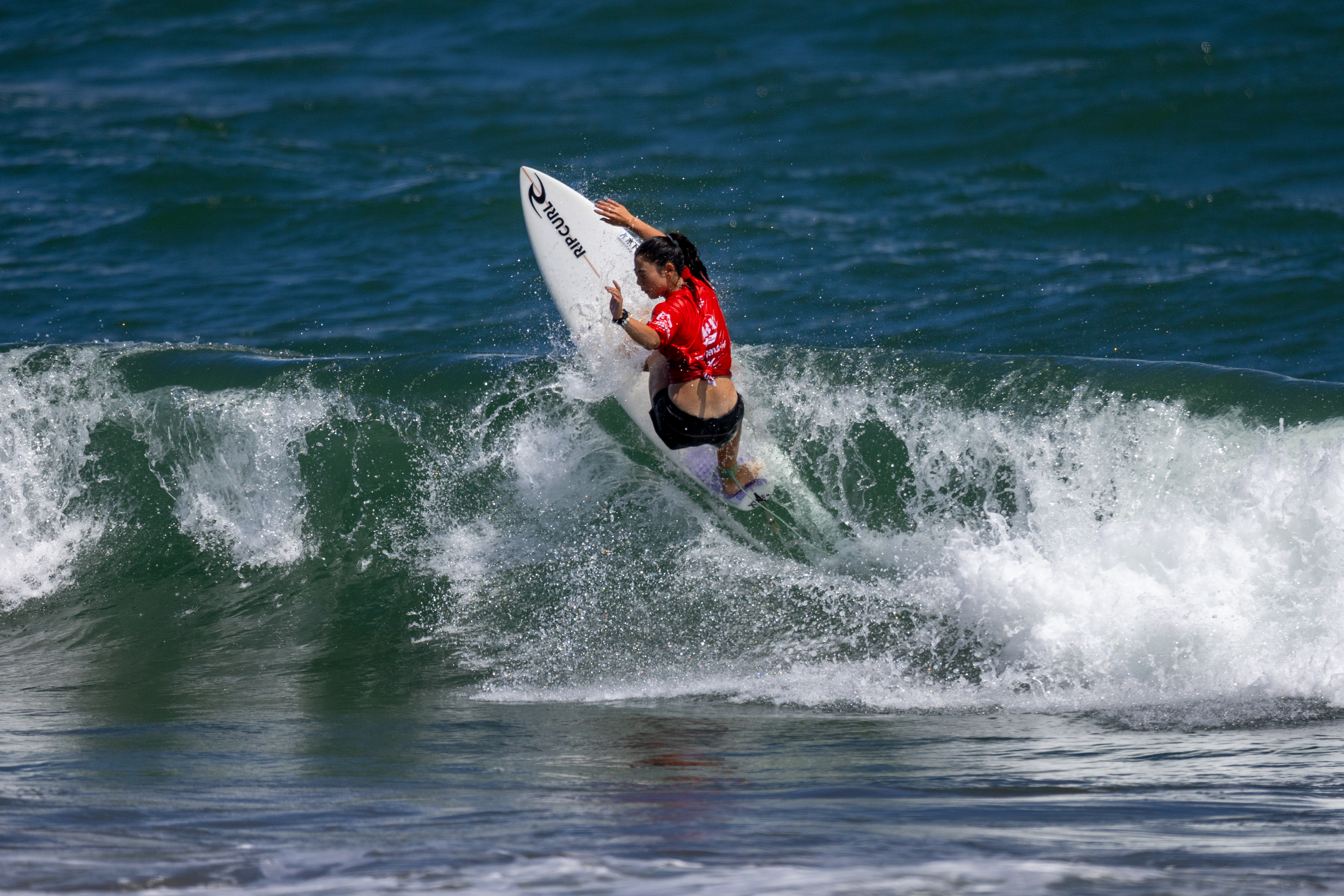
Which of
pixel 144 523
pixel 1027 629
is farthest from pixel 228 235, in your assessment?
pixel 1027 629

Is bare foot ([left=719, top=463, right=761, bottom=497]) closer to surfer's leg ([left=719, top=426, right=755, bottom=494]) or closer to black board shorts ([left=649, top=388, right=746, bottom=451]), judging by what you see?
surfer's leg ([left=719, top=426, right=755, bottom=494])

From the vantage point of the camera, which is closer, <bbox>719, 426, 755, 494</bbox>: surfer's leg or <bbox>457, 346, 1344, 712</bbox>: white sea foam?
<bbox>457, 346, 1344, 712</bbox>: white sea foam

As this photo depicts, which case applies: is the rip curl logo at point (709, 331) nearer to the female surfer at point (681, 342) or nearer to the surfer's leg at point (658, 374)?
the female surfer at point (681, 342)

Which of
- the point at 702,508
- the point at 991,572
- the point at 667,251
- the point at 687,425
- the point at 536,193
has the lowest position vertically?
the point at 991,572

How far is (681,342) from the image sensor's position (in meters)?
6.15

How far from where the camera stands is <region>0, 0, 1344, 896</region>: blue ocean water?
359 centimetres

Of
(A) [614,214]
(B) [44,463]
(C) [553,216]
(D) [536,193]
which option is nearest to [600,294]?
(C) [553,216]

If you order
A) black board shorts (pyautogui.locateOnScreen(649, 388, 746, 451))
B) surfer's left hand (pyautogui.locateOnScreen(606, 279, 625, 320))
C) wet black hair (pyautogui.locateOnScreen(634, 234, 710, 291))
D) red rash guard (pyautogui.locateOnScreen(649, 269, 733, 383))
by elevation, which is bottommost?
black board shorts (pyautogui.locateOnScreen(649, 388, 746, 451))

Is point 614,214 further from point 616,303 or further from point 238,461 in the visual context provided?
point 238,461

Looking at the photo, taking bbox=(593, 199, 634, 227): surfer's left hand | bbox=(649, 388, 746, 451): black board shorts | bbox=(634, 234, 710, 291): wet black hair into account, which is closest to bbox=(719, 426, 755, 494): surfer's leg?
bbox=(649, 388, 746, 451): black board shorts

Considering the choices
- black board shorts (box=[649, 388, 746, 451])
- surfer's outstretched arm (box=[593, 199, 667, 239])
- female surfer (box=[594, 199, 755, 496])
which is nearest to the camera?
female surfer (box=[594, 199, 755, 496])

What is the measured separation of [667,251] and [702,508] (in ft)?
6.30

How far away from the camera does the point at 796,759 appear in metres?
4.46

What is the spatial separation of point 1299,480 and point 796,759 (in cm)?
340
